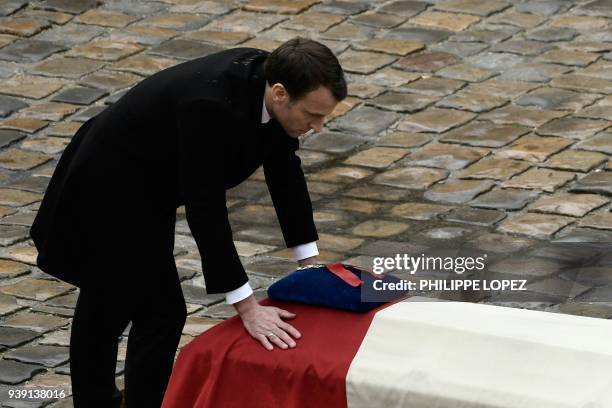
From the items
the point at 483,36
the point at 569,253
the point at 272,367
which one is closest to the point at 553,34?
the point at 483,36

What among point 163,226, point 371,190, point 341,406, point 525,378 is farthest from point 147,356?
point 371,190

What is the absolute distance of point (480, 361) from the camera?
3.79 metres

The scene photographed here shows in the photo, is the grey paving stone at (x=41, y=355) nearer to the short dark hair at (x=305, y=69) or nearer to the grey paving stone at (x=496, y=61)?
the short dark hair at (x=305, y=69)

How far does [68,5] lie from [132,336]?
17.3ft

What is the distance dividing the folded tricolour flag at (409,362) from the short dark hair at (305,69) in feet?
2.06

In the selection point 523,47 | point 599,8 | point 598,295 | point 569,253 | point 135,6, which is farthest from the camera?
point 135,6

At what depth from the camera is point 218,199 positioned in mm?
4090

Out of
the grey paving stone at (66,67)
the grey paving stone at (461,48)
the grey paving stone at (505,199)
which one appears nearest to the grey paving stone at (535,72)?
the grey paving stone at (461,48)

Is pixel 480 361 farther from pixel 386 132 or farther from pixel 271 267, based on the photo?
pixel 386 132

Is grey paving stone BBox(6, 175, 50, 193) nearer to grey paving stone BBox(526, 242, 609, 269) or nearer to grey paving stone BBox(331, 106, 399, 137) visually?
grey paving stone BBox(331, 106, 399, 137)

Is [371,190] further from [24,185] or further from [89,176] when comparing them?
[89,176]

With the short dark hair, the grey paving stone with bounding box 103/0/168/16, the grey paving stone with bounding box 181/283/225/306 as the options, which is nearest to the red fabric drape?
the short dark hair

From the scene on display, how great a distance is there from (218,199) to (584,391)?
1.14 metres

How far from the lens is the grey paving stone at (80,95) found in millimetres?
8031
